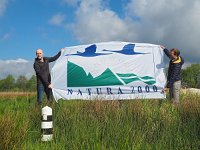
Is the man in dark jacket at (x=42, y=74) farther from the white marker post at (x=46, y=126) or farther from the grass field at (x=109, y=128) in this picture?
the white marker post at (x=46, y=126)

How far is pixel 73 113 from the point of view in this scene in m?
9.38

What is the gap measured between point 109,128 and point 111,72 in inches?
188

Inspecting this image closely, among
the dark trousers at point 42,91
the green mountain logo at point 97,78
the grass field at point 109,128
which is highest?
the green mountain logo at point 97,78

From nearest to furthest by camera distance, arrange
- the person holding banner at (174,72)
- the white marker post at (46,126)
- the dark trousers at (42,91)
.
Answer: the white marker post at (46,126), the person holding banner at (174,72), the dark trousers at (42,91)

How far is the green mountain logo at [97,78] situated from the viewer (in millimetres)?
12133

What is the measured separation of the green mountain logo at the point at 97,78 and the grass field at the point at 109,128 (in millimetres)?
2068

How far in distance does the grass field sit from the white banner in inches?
79.0

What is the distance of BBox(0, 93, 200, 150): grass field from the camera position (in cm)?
679

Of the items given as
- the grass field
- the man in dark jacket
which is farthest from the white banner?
the grass field

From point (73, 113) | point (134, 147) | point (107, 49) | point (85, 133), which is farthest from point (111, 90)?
point (134, 147)

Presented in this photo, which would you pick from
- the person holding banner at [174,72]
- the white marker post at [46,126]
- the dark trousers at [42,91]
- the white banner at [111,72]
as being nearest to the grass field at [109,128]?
the white marker post at [46,126]

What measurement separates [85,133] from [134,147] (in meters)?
1.22

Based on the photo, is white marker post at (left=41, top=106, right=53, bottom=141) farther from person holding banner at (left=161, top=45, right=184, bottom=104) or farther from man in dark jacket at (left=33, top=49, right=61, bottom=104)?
person holding banner at (left=161, top=45, right=184, bottom=104)

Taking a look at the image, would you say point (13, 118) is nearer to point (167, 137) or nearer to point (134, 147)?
point (134, 147)
